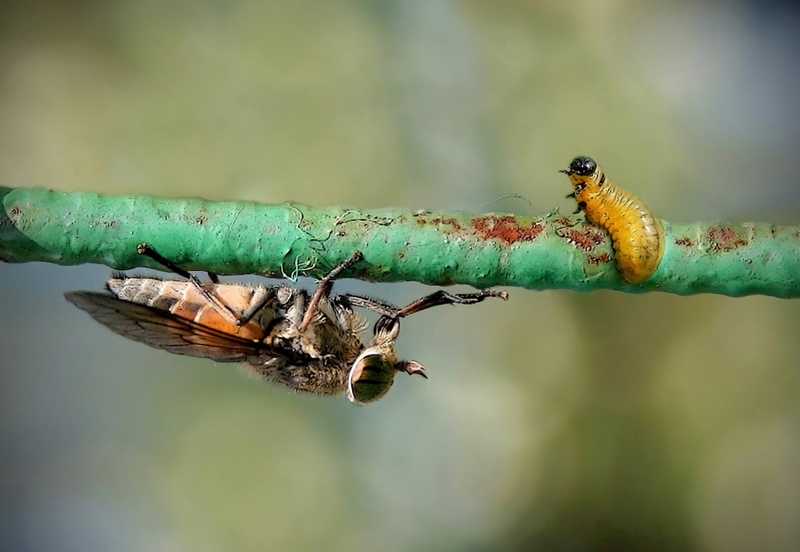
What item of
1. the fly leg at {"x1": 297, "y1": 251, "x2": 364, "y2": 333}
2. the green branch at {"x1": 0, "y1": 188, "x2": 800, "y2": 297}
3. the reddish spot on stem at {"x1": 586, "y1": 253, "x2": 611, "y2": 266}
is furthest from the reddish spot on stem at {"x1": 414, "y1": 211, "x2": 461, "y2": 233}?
the reddish spot on stem at {"x1": 586, "y1": 253, "x2": 611, "y2": 266}

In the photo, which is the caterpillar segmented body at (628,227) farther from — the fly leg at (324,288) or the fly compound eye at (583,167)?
the fly leg at (324,288)

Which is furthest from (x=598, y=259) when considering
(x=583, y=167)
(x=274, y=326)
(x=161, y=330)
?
(x=161, y=330)

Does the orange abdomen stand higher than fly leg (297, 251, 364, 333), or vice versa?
fly leg (297, 251, 364, 333)

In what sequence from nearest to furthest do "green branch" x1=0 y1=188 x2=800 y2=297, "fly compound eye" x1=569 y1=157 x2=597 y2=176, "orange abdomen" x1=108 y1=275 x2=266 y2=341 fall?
"green branch" x1=0 y1=188 x2=800 y2=297
"fly compound eye" x1=569 y1=157 x2=597 y2=176
"orange abdomen" x1=108 y1=275 x2=266 y2=341

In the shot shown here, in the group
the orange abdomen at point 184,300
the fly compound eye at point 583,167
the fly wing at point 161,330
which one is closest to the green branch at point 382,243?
the fly compound eye at point 583,167

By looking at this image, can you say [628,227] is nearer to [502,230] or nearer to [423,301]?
[502,230]

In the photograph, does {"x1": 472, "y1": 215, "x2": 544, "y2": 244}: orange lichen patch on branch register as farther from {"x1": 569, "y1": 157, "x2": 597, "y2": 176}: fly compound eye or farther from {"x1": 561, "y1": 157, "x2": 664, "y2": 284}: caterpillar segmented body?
{"x1": 569, "y1": 157, "x2": 597, "y2": 176}: fly compound eye

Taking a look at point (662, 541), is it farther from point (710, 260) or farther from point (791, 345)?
point (710, 260)
